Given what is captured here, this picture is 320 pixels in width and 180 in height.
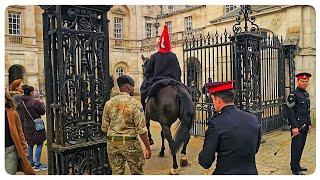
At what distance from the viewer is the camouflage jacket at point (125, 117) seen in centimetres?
411

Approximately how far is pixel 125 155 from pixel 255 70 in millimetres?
5240

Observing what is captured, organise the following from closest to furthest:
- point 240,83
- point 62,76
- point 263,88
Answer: point 62,76 → point 240,83 → point 263,88

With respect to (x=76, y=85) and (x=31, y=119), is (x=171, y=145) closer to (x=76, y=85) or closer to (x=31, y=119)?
(x=76, y=85)

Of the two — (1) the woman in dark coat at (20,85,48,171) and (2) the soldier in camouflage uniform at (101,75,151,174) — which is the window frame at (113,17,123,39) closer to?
(1) the woman in dark coat at (20,85,48,171)

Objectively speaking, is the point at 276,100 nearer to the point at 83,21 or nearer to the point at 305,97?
the point at 305,97

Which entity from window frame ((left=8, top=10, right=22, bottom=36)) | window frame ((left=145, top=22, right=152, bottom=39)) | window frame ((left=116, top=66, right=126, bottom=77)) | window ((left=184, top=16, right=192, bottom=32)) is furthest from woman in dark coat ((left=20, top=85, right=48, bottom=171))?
window frame ((left=145, top=22, right=152, bottom=39))

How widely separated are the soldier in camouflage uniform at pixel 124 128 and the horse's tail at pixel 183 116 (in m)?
1.93

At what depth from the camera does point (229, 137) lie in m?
3.05

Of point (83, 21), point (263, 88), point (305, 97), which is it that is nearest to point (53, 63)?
point (83, 21)

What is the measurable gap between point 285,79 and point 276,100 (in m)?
0.80

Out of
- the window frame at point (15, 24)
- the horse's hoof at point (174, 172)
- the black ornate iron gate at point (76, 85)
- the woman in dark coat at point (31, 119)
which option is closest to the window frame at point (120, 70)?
the window frame at point (15, 24)

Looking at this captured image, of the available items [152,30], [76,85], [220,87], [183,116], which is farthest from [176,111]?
[152,30]

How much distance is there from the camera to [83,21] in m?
4.35

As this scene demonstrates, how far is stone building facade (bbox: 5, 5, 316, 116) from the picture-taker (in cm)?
1049
